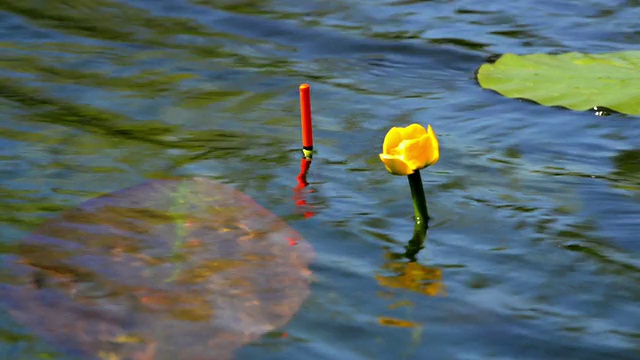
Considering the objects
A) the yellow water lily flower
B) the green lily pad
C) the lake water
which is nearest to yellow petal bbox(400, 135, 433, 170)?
the yellow water lily flower

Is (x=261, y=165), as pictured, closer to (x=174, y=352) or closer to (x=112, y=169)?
(x=112, y=169)

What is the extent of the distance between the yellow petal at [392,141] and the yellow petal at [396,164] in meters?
0.02

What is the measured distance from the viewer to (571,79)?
9.82 ft

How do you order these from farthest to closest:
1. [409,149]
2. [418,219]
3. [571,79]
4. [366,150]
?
[571,79] < [366,150] < [418,219] < [409,149]

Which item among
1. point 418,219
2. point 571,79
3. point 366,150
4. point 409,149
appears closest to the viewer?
point 409,149

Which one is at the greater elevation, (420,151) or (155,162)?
(420,151)

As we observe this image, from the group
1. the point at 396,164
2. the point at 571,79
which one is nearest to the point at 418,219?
the point at 396,164

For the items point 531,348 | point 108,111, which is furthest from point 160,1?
point 531,348

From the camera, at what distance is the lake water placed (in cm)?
193

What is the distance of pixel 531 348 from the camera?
5.97ft

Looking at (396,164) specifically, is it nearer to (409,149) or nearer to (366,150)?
(409,149)

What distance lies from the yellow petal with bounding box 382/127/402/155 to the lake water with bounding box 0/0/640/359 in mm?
278

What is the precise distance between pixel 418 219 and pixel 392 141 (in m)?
0.32

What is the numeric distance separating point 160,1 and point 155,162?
1.67 metres
